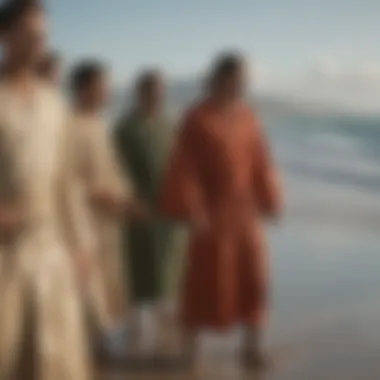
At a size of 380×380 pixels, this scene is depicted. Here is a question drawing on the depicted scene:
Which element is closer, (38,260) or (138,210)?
(38,260)

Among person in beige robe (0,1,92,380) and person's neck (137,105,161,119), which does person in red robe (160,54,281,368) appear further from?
person in beige robe (0,1,92,380)

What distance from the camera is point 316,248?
77.4 inches

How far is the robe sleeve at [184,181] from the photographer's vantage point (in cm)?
192

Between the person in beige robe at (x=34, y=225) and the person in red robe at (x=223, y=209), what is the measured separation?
21 cm

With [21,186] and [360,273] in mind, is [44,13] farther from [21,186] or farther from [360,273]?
[360,273]

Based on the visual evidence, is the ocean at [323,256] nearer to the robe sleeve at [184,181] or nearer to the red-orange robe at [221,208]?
the red-orange robe at [221,208]

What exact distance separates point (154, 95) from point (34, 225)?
33 cm

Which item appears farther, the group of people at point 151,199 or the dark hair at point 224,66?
the dark hair at point 224,66

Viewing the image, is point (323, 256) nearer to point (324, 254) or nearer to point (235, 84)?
point (324, 254)

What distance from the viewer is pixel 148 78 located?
1931mm

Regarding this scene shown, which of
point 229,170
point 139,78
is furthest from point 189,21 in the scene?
point 229,170

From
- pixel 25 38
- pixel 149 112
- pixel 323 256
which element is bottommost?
pixel 323 256

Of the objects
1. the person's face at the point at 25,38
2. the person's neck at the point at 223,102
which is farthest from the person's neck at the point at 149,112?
the person's face at the point at 25,38

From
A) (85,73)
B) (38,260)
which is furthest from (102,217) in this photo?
(85,73)
